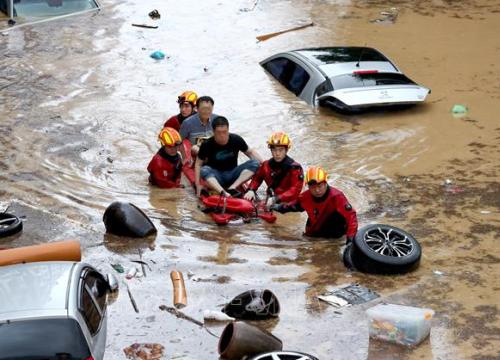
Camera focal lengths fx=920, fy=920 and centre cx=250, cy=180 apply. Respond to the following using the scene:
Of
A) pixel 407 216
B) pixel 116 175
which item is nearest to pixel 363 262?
pixel 407 216

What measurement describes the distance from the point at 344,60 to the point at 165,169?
16.9 ft

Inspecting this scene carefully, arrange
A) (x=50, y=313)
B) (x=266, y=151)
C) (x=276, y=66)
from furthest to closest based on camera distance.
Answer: (x=276, y=66)
(x=266, y=151)
(x=50, y=313)

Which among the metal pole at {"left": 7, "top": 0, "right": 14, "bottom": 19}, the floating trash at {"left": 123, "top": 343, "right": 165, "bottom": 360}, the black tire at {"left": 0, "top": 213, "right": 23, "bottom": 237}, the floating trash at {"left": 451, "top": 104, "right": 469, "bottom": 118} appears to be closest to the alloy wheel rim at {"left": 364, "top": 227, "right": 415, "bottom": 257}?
the floating trash at {"left": 123, "top": 343, "right": 165, "bottom": 360}

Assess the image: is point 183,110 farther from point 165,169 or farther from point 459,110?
point 459,110

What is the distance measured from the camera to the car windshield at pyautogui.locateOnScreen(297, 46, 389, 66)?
54.1ft

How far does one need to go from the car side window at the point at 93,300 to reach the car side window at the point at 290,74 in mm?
9190

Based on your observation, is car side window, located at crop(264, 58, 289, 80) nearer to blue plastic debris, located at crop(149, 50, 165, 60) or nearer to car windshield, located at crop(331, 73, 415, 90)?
car windshield, located at crop(331, 73, 415, 90)

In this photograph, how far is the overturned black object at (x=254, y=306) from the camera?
847 cm

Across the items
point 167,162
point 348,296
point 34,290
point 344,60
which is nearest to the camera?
point 34,290

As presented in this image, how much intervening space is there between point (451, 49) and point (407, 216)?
30.8 ft

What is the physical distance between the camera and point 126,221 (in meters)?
10.5

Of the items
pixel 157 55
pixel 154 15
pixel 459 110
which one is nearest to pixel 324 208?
pixel 459 110

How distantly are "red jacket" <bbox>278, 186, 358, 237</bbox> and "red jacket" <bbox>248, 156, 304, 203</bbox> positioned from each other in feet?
1.54

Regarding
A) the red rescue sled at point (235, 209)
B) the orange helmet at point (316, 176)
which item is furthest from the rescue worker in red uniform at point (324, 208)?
the red rescue sled at point (235, 209)
